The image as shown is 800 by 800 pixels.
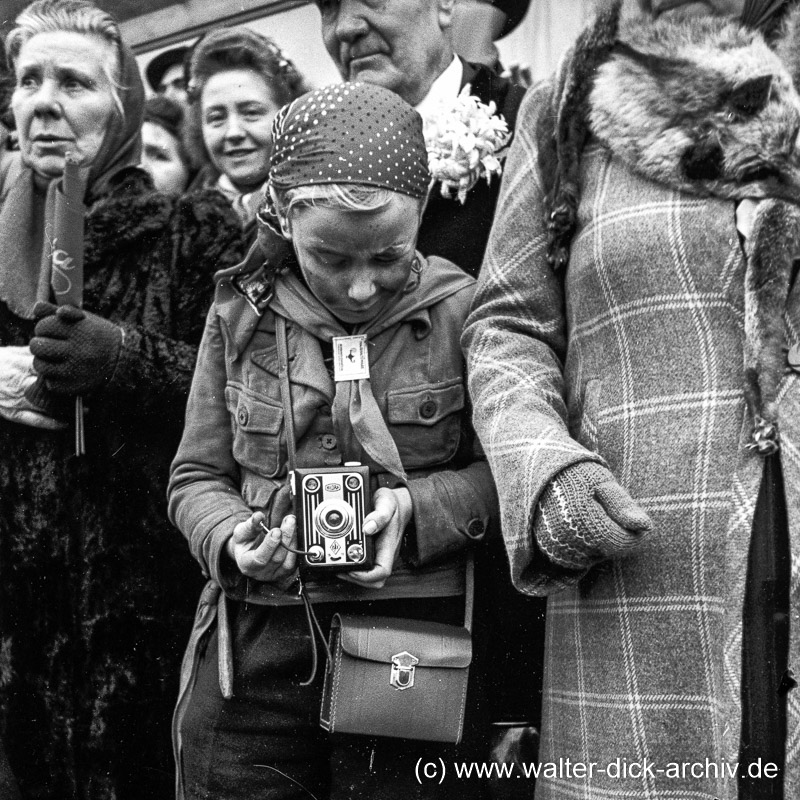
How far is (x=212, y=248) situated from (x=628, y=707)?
1.48 meters

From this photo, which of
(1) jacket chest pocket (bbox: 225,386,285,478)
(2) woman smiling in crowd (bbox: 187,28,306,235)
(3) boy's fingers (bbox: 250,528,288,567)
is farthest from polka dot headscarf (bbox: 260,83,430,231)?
(2) woman smiling in crowd (bbox: 187,28,306,235)

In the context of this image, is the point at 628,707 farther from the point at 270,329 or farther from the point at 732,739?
the point at 270,329

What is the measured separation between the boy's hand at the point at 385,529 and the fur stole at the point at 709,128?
1.60ft

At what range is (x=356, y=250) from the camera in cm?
206

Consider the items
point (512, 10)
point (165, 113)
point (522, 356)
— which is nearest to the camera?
point (522, 356)

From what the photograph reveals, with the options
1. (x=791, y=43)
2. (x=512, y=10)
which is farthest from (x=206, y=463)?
(x=512, y=10)

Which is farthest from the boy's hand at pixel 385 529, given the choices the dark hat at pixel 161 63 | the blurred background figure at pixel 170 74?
the dark hat at pixel 161 63

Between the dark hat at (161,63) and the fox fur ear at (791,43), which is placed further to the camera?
the dark hat at (161,63)

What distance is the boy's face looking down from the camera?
205cm

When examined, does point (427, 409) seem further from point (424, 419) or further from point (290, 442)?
point (290, 442)

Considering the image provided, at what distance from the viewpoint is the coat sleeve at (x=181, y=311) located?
2.57 meters

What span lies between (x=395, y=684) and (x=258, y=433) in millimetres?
521

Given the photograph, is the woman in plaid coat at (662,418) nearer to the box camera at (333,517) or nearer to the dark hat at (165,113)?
the box camera at (333,517)

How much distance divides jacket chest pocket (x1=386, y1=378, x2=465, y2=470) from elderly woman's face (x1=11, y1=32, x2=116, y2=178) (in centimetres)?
121
